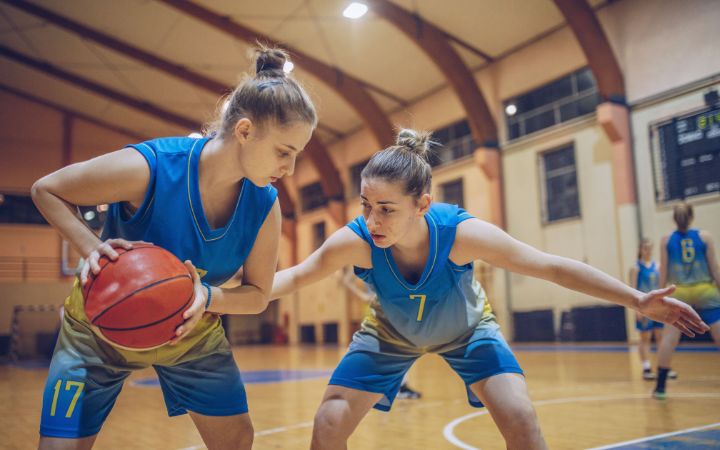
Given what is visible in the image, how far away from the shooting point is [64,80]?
19.6 meters

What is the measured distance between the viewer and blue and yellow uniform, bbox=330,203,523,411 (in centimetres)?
263

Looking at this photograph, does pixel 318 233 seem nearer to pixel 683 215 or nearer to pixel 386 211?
pixel 683 215

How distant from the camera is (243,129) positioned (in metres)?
2.20

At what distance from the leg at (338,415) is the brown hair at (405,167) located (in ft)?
2.89

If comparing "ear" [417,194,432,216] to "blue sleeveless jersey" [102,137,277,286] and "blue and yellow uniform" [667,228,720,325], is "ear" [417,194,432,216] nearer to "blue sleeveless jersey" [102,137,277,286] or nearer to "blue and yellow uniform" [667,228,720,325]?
"blue sleeveless jersey" [102,137,277,286]

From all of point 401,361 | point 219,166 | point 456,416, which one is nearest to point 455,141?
point 456,416

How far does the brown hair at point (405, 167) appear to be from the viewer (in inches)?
101

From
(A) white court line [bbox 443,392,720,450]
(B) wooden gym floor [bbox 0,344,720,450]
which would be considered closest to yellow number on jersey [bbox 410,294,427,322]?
(B) wooden gym floor [bbox 0,344,720,450]

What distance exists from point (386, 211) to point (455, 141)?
15.2 metres

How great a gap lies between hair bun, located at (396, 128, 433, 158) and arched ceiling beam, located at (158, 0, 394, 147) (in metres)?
12.4

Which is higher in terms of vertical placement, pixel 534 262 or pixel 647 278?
pixel 534 262

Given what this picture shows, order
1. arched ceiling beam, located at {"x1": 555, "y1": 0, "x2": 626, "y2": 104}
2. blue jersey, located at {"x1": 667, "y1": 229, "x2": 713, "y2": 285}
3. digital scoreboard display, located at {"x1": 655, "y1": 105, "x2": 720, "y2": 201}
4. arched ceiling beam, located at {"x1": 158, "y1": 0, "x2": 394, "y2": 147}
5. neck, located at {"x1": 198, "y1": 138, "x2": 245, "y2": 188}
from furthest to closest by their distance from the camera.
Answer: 1. arched ceiling beam, located at {"x1": 158, "y1": 0, "x2": 394, "y2": 147}
2. arched ceiling beam, located at {"x1": 555, "y1": 0, "x2": 626, "y2": 104}
3. digital scoreboard display, located at {"x1": 655, "y1": 105, "x2": 720, "y2": 201}
4. blue jersey, located at {"x1": 667, "y1": 229, "x2": 713, "y2": 285}
5. neck, located at {"x1": 198, "y1": 138, "x2": 245, "y2": 188}

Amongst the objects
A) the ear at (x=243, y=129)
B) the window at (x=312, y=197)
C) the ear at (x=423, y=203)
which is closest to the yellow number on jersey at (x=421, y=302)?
the ear at (x=423, y=203)

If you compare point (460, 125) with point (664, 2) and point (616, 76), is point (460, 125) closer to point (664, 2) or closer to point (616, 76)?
point (616, 76)
